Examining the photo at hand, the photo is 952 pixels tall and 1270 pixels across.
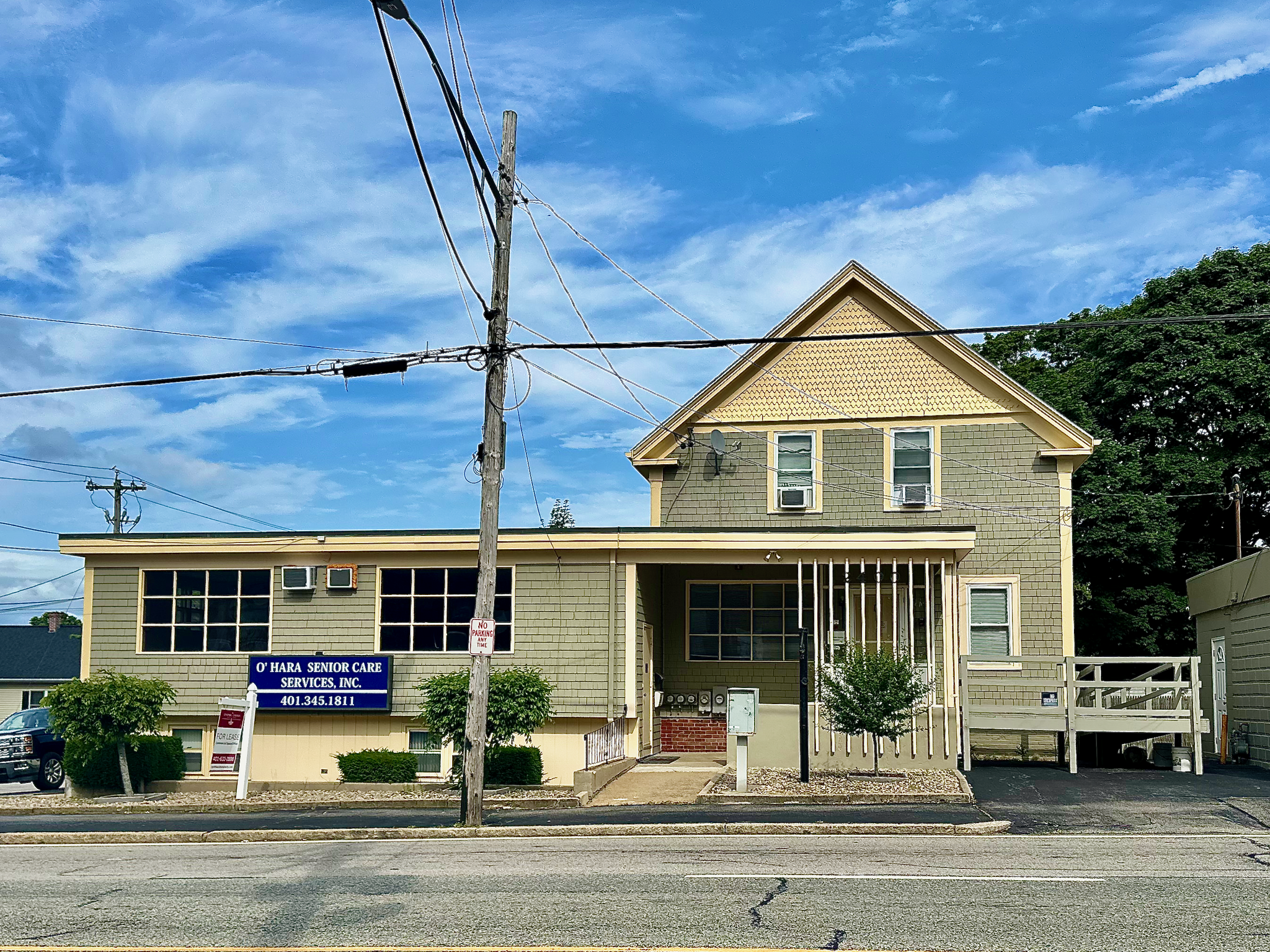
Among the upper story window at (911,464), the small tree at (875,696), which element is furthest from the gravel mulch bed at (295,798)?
the upper story window at (911,464)

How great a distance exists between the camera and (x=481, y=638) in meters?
17.0

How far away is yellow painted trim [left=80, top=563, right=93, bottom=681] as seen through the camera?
80.2ft

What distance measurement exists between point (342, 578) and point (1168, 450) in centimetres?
2325

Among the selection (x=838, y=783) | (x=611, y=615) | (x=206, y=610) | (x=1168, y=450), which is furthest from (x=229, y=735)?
(x=1168, y=450)

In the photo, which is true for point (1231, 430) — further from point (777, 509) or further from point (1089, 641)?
point (777, 509)

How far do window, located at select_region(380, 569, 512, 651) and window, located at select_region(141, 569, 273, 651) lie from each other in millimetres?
2302

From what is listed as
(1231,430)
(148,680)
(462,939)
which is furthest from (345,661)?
(1231,430)

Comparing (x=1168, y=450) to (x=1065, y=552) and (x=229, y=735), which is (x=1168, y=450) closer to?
(x=1065, y=552)

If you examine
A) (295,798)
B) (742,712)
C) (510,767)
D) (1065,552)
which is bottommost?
(295,798)

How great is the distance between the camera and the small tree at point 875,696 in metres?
20.1

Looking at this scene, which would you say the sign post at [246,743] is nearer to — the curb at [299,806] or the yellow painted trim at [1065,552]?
the curb at [299,806]

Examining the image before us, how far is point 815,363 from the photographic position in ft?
91.5

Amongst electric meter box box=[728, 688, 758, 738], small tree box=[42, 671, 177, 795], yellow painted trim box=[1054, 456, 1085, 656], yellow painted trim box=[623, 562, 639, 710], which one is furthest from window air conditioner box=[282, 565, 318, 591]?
yellow painted trim box=[1054, 456, 1085, 656]

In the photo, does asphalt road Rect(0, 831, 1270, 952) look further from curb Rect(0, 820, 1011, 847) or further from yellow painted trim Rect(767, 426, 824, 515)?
yellow painted trim Rect(767, 426, 824, 515)
